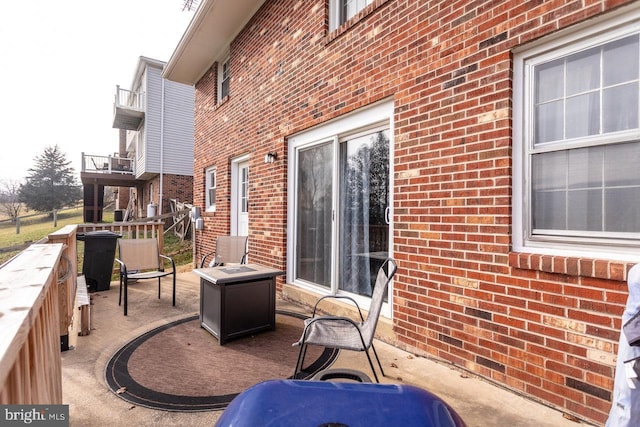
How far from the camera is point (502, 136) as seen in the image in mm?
2520

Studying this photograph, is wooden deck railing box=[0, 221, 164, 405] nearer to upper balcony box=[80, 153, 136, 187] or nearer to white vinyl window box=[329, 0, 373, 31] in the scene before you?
white vinyl window box=[329, 0, 373, 31]

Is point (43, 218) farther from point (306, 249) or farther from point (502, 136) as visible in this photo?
point (502, 136)

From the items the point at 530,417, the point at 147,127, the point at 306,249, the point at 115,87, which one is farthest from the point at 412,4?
the point at 115,87

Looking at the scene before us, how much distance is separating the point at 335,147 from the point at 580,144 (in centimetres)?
262

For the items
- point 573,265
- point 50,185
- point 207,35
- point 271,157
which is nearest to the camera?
point 573,265

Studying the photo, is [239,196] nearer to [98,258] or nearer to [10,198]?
[98,258]

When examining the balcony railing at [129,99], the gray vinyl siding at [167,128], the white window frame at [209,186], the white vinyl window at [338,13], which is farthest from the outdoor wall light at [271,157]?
the balcony railing at [129,99]

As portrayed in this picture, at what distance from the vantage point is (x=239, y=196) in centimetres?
690

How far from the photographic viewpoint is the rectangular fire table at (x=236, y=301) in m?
3.42

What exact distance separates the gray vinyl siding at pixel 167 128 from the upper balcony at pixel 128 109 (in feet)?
3.43

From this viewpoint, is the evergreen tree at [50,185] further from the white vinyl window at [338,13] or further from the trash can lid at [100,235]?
the white vinyl window at [338,13]

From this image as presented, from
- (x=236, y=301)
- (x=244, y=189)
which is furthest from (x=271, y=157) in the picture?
(x=236, y=301)

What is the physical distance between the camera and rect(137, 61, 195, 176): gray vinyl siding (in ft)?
46.5

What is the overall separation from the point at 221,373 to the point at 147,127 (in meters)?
14.1
